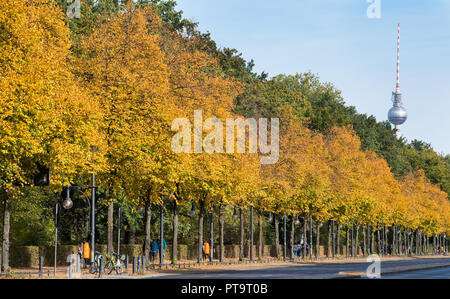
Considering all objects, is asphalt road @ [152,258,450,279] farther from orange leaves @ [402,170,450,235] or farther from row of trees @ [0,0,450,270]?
orange leaves @ [402,170,450,235]

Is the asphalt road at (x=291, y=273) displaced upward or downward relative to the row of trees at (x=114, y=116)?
downward

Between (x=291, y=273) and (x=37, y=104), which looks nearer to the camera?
(x=37, y=104)

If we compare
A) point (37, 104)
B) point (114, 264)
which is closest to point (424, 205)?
point (114, 264)

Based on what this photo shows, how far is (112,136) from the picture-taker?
4234 centimetres

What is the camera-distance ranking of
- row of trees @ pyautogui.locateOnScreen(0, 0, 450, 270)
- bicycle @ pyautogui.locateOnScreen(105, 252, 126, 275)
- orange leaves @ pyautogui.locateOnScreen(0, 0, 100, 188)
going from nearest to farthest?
orange leaves @ pyautogui.locateOnScreen(0, 0, 100, 188) < row of trees @ pyautogui.locateOnScreen(0, 0, 450, 270) < bicycle @ pyautogui.locateOnScreen(105, 252, 126, 275)

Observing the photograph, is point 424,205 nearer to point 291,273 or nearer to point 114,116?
point 291,273

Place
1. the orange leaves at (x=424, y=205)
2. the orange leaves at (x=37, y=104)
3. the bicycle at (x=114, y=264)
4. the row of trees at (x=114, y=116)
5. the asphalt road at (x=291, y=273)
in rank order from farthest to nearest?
1. the orange leaves at (x=424, y=205)
2. the bicycle at (x=114, y=264)
3. the asphalt road at (x=291, y=273)
4. the row of trees at (x=114, y=116)
5. the orange leaves at (x=37, y=104)

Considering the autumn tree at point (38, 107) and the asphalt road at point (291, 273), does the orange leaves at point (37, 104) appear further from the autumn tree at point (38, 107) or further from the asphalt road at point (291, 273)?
the asphalt road at point (291, 273)

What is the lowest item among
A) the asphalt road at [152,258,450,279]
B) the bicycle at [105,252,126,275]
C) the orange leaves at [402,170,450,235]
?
the asphalt road at [152,258,450,279]

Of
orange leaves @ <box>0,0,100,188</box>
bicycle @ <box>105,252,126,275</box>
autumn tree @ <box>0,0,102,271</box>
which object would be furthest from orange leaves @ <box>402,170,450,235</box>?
orange leaves @ <box>0,0,100,188</box>

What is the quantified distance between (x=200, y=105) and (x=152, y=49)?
234 inches

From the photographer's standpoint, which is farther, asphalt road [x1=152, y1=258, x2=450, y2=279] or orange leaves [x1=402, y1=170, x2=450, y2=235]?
orange leaves [x1=402, y1=170, x2=450, y2=235]

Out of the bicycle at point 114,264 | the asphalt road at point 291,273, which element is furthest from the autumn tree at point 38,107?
the asphalt road at point 291,273
